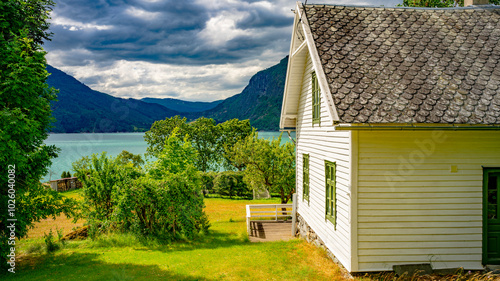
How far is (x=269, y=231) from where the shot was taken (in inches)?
610

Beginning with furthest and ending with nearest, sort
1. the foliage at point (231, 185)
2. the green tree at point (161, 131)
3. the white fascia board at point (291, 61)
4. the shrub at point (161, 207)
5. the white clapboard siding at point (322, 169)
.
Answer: the green tree at point (161, 131) → the foliage at point (231, 185) → the shrub at point (161, 207) → the white fascia board at point (291, 61) → the white clapboard siding at point (322, 169)

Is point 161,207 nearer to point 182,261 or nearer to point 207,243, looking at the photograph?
point 207,243

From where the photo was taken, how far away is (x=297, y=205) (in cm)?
1403

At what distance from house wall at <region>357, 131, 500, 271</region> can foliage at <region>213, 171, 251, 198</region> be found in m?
26.2

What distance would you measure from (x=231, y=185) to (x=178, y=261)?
23.4 meters

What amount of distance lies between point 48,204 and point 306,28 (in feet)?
33.9

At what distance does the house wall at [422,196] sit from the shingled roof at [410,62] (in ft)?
2.01

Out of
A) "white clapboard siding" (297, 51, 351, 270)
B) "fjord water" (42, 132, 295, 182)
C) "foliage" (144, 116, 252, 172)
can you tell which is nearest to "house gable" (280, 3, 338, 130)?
"white clapboard siding" (297, 51, 351, 270)

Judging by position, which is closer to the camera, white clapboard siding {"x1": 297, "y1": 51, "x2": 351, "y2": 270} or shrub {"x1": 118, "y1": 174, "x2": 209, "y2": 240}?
white clapboard siding {"x1": 297, "y1": 51, "x2": 351, "y2": 270}

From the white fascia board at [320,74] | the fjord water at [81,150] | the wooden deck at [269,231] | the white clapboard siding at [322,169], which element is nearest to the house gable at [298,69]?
the white fascia board at [320,74]

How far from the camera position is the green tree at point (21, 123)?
8539 mm

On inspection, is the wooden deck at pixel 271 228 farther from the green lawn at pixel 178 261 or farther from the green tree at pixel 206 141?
the green tree at pixel 206 141

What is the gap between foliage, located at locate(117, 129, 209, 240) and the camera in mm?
11820

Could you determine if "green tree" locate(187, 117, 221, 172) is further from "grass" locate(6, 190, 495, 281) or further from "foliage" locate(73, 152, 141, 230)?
"grass" locate(6, 190, 495, 281)
